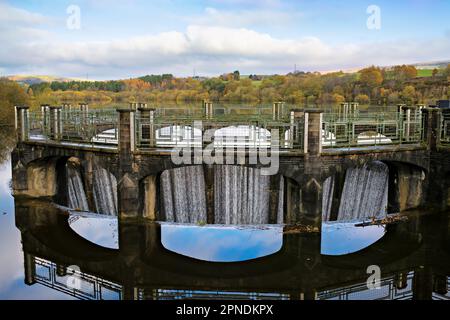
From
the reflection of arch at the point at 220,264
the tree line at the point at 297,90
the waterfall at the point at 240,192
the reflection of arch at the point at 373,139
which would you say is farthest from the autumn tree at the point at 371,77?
the reflection of arch at the point at 220,264

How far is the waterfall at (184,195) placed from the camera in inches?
747

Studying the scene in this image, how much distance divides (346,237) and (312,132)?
13.2ft

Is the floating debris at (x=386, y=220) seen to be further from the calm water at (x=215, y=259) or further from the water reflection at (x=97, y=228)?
the water reflection at (x=97, y=228)

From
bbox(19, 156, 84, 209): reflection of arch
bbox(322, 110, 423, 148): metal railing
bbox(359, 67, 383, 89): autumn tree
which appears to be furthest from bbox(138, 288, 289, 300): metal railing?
bbox(359, 67, 383, 89): autumn tree

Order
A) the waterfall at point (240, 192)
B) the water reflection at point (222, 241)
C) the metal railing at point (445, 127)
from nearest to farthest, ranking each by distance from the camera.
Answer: the water reflection at point (222, 241), the metal railing at point (445, 127), the waterfall at point (240, 192)

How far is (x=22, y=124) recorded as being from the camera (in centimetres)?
1925

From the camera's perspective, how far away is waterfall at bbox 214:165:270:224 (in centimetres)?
1927

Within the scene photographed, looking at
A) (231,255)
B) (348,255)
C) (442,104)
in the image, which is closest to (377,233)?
(348,255)

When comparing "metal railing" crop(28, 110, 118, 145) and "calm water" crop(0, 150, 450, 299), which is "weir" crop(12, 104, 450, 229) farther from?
"calm water" crop(0, 150, 450, 299)

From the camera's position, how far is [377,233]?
53.3 ft

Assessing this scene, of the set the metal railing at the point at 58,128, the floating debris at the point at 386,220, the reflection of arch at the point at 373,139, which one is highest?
the metal railing at the point at 58,128

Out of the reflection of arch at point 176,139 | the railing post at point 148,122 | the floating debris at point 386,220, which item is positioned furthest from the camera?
the floating debris at point 386,220

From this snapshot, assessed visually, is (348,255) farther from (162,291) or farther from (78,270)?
(78,270)

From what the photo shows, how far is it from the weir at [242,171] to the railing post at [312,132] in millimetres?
34
